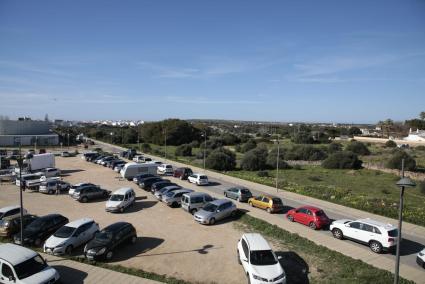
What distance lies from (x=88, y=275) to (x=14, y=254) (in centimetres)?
290

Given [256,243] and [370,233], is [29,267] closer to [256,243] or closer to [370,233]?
[256,243]

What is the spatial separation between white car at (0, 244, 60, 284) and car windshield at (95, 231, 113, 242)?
3271 mm

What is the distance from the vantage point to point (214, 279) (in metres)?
13.6

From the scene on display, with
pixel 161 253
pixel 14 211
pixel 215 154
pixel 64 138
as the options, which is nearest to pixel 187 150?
pixel 215 154

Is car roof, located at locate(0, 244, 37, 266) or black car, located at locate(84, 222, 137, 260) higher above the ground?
car roof, located at locate(0, 244, 37, 266)

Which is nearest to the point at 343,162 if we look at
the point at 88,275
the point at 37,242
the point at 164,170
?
the point at 164,170

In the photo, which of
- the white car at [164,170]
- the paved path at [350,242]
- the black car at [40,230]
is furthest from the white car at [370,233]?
the white car at [164,170]

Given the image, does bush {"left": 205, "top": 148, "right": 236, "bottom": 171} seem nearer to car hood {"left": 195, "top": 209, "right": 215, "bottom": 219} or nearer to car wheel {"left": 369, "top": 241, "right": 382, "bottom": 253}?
car hood {"left": 195, "top": 209, "right": 215, "bottom": 219}

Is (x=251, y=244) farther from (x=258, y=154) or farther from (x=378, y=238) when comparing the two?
(x=258, y=154)

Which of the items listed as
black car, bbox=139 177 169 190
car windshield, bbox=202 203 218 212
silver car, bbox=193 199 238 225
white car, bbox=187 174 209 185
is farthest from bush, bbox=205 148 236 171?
car windshield, bbox=202 203 218 212

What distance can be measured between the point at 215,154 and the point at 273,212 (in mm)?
26063

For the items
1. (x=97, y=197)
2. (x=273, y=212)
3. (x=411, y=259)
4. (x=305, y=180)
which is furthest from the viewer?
(x=305, y=180)

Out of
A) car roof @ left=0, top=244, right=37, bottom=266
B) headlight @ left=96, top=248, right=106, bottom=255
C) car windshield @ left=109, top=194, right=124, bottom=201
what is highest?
car roof @ left=0, top=244, right=37, bottom=266

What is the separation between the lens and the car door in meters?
12.0
